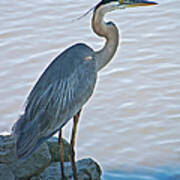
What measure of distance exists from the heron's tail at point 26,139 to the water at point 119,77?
132 centimetres

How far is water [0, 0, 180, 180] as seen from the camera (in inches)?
269

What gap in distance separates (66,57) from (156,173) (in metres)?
1.72

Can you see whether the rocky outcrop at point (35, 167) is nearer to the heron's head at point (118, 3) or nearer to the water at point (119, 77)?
the water at point (119, 77)

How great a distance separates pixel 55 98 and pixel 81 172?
2.93 feet

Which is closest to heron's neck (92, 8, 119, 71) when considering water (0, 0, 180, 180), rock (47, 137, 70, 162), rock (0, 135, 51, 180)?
rock (47, 137, 70, 162)

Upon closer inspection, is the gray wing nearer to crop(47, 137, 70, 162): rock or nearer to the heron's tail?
the heron's tail

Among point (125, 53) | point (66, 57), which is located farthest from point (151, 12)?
point (66, 57)

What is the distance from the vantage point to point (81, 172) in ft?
19.8

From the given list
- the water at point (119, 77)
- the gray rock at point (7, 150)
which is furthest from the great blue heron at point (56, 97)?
the water at point (119, 77)

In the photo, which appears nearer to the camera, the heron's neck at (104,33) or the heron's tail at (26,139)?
the heron's tail at (26,139)

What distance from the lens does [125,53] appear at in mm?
8609

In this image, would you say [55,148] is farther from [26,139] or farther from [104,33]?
[104,33]

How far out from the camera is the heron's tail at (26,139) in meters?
5.43

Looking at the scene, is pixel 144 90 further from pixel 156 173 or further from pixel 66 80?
pixel 66 80
